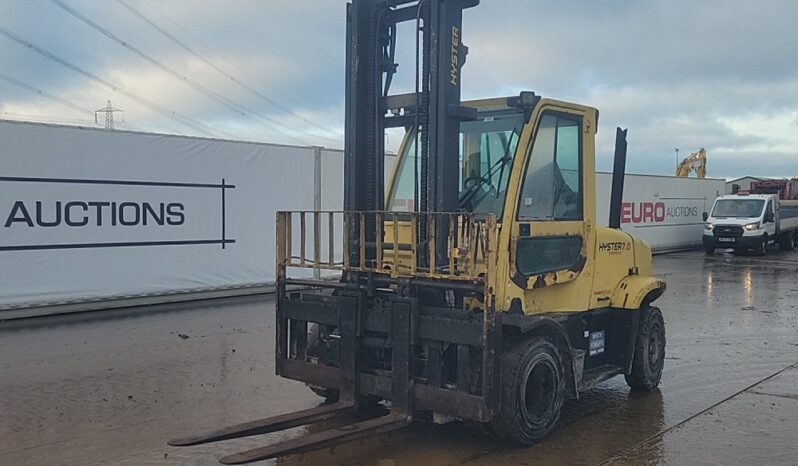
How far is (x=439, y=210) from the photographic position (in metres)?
5.46

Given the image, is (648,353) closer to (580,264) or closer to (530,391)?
(580,264)

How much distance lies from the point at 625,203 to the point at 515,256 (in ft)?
65.1

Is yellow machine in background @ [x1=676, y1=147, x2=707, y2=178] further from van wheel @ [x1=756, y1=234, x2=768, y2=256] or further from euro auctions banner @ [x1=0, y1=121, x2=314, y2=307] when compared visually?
euro auctions banner @ [x1=0, y1=121, x2=314, y2=307]

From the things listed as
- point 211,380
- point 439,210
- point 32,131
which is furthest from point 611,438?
point 32,131

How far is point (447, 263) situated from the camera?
5426 mm

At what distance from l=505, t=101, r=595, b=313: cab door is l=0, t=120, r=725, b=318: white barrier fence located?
8.32 meters

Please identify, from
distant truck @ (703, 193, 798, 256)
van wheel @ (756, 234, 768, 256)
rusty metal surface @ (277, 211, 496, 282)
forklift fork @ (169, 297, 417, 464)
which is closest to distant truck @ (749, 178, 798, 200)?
distant truck @ (703, 193, 798, 256)

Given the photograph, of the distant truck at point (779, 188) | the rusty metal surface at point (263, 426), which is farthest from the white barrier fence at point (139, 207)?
the distant truck at point (779, 188)

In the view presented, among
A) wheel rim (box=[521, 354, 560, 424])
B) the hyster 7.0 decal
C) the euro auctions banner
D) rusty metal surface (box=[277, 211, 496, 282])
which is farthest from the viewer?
the euro auctions banner

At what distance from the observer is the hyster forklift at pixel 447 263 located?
5.11 m

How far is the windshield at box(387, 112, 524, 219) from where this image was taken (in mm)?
5613

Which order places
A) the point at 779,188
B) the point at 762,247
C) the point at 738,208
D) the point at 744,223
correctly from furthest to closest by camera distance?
1. the point at 779,188
2. the point at 738,208
3. the point at 762,247
4. the point at 744,223

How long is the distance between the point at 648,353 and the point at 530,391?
6.95 ft

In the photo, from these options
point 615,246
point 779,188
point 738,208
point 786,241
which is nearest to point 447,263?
point 615,246
